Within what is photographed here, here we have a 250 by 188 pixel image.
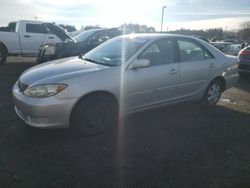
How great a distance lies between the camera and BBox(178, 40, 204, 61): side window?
545cm

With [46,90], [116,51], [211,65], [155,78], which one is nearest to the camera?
[46,90]

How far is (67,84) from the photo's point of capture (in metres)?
4.03

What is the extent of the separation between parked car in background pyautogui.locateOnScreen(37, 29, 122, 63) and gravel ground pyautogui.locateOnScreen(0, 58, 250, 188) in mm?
4737

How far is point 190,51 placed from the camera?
5.64 m

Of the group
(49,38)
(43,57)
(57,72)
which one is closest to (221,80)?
(57,72)

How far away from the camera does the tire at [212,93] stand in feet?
20.0

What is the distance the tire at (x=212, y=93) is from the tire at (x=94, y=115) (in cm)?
244

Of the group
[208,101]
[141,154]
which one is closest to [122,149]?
[141,154]

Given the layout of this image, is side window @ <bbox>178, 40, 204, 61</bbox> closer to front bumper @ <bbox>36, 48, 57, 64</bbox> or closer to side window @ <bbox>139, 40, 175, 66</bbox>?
side window @ <bbox>139, 40, 175, 66</bbox>

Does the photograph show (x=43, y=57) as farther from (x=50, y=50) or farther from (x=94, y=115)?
(x=94, y=115)

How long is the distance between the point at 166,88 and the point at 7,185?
10.1 ft

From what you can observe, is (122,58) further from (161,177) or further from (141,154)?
(161,177)

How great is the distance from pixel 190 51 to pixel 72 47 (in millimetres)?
5623

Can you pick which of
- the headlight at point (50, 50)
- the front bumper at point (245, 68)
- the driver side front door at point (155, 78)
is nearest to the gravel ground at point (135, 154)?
the driver side front door at point (155, 78)
